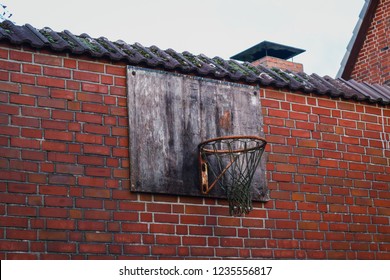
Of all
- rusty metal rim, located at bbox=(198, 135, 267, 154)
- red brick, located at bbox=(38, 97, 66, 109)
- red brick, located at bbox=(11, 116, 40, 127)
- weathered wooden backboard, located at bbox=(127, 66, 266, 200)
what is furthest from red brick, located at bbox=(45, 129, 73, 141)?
rusty metal rim, located at bbox=(198, 135, 267, 154)

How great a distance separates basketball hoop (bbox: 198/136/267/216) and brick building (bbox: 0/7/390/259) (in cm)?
19

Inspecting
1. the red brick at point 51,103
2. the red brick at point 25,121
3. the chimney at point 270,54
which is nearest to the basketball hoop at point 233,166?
the red brick at point 51,103

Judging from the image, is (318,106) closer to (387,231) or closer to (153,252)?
(387,231)

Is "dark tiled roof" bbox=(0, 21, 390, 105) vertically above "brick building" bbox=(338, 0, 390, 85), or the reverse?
"brick building" bbox=(338, 0, 390, 85)

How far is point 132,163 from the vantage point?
865 cm

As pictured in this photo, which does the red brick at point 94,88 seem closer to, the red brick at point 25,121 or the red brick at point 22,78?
the red brick at point 22,78

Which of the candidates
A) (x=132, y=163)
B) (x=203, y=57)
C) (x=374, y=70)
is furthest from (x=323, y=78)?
(x=374, y=70)

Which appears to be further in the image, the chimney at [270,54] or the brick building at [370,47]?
the chimney at [270,54]

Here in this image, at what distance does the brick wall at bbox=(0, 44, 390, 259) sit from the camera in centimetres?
809

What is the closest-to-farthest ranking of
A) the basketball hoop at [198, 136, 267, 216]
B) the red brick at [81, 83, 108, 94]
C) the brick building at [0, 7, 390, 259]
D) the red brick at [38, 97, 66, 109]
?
the brick building at [0, 7, 390, 259] < the red brick at [38, 97, 66, 109] < the red brick at [81, 83, 108, 94] < the basketball hoop at [198, 136, 267, 216]

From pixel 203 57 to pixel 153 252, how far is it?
108 inches

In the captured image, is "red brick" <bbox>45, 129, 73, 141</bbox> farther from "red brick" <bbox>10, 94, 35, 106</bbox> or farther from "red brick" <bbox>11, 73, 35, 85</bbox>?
"red brick" <bbox>11, 73, 35, 85</bbox>

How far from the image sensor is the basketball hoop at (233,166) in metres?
8.98

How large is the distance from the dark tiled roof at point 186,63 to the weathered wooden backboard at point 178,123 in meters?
0.11
